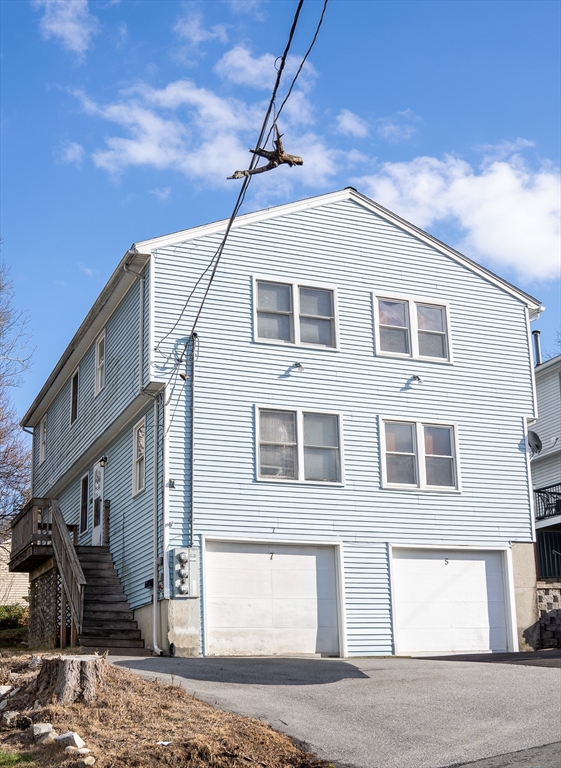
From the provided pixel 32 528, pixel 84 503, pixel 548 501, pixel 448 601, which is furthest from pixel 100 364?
pixel 548 501

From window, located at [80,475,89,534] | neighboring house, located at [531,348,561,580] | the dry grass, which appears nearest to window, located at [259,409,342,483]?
window, located at [80,475,89,534]

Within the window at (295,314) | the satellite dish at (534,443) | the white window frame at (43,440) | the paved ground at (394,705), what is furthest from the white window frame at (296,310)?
the white window frame at (43,440)

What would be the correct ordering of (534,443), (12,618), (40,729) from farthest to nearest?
1. (12,618)
2. (534,443)
3. (40,729)

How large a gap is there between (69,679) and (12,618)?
74.2 feet

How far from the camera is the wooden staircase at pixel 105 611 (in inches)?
663

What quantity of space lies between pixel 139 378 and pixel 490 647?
887 centimetres

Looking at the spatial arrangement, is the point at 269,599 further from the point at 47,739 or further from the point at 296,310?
the point at 47,739

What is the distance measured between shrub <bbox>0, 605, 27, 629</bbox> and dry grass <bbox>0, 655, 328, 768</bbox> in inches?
834

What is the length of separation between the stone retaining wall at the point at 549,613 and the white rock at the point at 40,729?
13614 millimetres

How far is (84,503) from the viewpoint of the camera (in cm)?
2339

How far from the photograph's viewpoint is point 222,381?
18.2 metres

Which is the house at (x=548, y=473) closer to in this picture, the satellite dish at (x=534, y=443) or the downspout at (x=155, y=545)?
the satellite dish at (x=534, y=443)

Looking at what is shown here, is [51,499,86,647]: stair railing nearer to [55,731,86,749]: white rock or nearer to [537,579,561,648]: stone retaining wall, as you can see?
[55,731,86,749]: white rock

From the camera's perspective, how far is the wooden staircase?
16.8m
